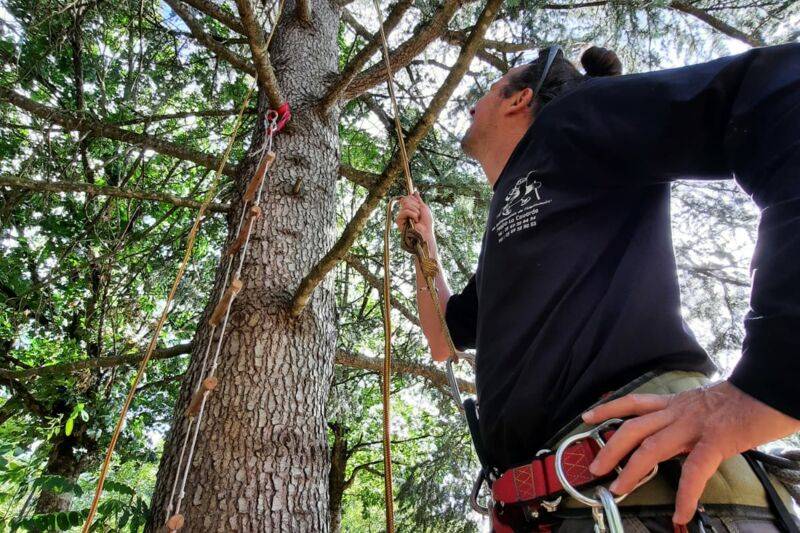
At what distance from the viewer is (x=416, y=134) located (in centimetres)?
177

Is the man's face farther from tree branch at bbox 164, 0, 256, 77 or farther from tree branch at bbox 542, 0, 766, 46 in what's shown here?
tree branch at bbox 542, 0, 766, 46

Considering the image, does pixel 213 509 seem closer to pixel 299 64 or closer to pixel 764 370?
pixel 764 370

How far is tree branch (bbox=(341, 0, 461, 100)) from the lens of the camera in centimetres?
204

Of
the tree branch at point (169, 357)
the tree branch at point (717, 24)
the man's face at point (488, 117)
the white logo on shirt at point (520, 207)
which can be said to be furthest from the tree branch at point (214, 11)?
the tree branch at point (717, 24)

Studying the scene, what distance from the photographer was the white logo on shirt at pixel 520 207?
1.10 meters

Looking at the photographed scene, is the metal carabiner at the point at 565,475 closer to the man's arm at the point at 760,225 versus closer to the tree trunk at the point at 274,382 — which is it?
the man's arm at the point at 760,225

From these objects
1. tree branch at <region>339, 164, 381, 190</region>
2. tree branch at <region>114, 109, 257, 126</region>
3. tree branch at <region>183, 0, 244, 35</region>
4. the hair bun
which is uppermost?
tree branch at <region>183, 0, 244, 35</region>

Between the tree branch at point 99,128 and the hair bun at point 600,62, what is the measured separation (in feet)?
6.88

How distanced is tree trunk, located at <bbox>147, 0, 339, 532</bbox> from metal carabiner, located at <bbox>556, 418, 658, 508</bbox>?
111 cm

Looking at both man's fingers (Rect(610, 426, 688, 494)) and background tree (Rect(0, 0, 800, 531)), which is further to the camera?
background tree (Rect(0, 0, 800, 531))

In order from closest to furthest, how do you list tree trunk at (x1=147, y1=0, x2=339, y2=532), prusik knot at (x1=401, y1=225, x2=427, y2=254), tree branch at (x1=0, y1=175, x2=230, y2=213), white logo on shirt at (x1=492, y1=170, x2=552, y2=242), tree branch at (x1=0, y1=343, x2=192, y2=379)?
white logo on shirt at (x1=492, y1=170, x2=552, y2=242) → tree trunk at (x1=147, y1=0, x2=339, y2=532) → prusik knot at (x1=401, y1=225, x2=427, y2=254) → tree branch at (x1=0, y1=175, x2=230, y2=213) → tree branch at (x1=0, y1=343, x2=192, y2=379)

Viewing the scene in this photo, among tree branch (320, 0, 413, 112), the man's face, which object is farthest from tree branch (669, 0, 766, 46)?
the man's face

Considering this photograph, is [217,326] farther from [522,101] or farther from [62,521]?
[522,101]

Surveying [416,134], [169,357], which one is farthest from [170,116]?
[416,134]
